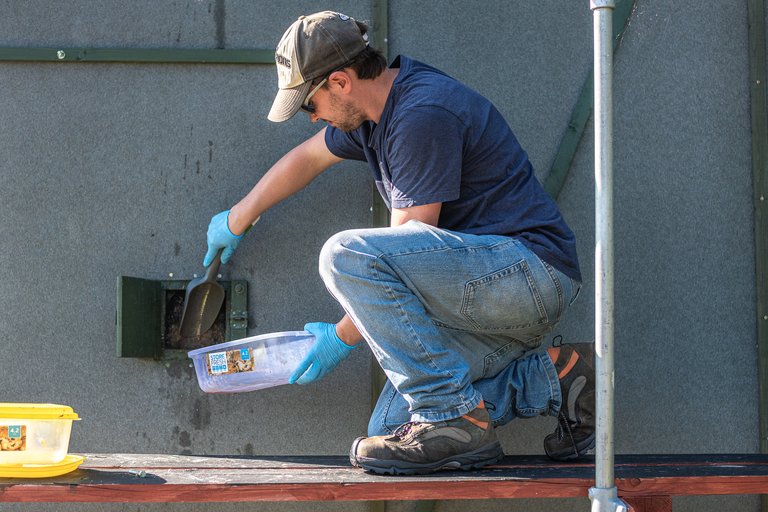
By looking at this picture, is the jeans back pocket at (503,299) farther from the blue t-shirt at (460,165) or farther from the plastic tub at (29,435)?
the plastic tub at (29,435)

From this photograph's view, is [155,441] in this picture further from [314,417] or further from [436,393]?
[436,393]

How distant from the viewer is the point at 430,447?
2.48 m

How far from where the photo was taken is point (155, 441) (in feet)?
10.9

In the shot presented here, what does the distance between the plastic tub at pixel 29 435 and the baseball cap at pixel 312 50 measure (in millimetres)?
1038

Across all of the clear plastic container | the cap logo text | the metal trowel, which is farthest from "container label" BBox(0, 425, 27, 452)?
the cap logo text

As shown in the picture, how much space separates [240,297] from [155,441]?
56 cm

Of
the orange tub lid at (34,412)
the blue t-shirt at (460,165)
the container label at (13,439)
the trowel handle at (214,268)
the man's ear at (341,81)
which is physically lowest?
the container label at (13,439)

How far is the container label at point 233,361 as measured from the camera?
3125 millimetres

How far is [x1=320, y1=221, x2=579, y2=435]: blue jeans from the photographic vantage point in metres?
2.49

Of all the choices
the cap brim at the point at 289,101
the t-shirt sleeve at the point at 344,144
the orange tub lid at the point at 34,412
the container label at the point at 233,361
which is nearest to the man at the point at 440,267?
the cap brim at the point at 289,101

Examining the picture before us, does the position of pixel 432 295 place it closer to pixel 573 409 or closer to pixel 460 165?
pixel 460 165

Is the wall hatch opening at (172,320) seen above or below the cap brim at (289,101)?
below

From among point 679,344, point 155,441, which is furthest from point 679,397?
point 155,441

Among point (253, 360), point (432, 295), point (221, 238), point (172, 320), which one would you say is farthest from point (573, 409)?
point (172, 320)
